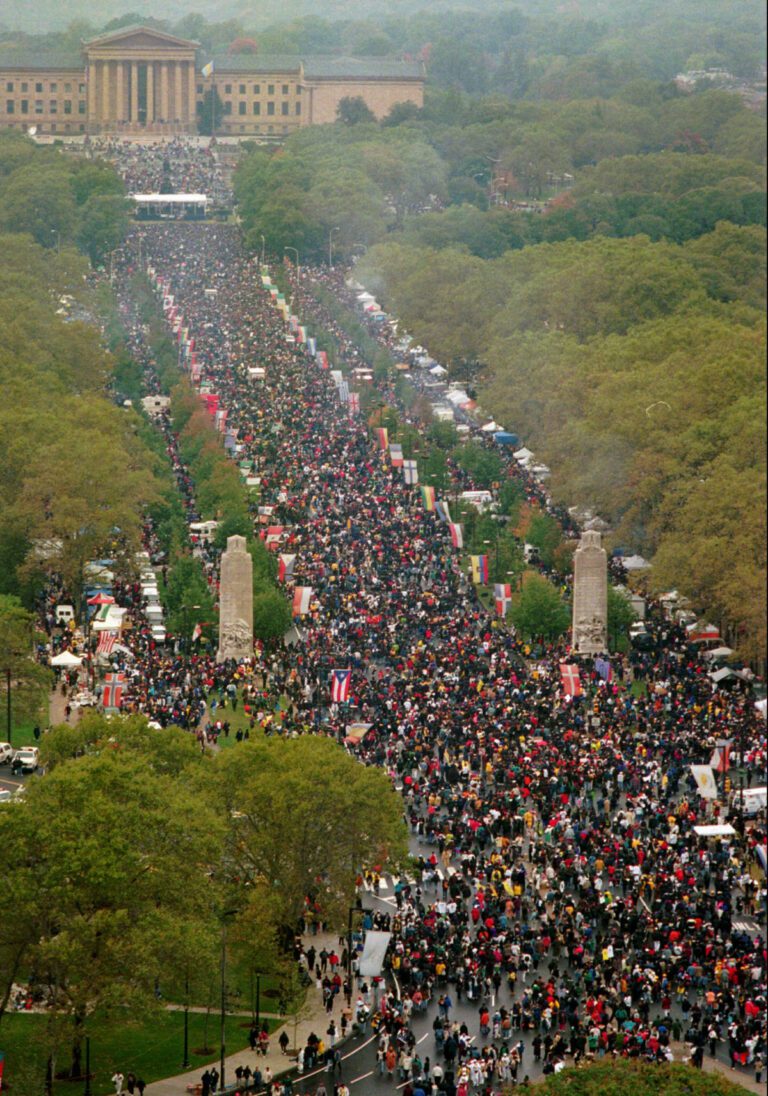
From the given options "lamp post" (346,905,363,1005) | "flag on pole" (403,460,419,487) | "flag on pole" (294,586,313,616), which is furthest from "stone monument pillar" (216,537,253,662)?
"lamp post" (346,905,363,1005)

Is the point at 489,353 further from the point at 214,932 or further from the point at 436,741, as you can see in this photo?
the point at 214,932

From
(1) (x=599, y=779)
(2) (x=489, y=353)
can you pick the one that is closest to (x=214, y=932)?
(1) (x=599, y=779)

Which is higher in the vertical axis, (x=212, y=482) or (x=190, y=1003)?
(x=212, y=482)

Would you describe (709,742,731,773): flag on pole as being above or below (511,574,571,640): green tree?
below

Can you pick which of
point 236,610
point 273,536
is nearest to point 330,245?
point 273,536

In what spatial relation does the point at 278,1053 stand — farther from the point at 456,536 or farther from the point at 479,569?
the point at 456,536

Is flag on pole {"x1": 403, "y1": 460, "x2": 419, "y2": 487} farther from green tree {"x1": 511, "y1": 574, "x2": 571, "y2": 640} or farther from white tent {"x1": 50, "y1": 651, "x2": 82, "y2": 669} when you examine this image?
white tent {"x1": 50, "y1": 651, "x2": 82, "y2": 669}
